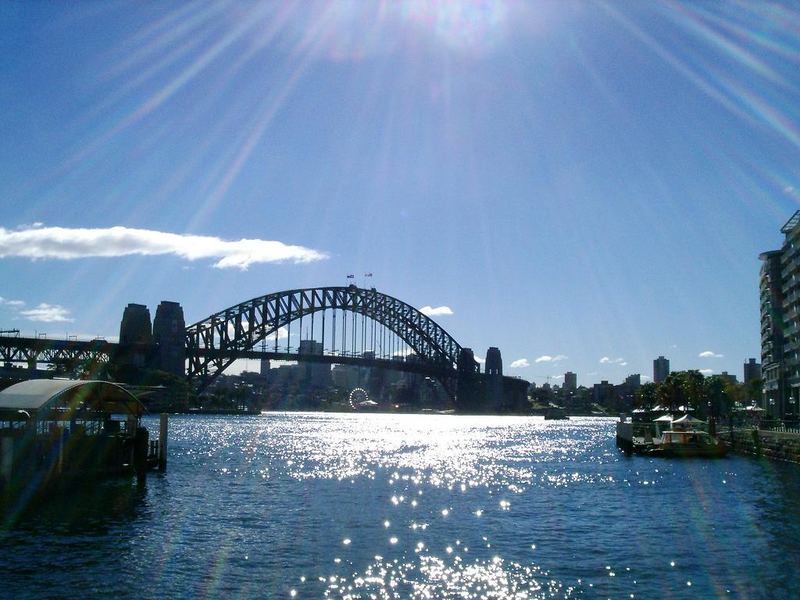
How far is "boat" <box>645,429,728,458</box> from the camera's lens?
227 feet

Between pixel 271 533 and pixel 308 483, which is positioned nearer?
pixel 271 533

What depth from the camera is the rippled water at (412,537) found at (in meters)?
22.9

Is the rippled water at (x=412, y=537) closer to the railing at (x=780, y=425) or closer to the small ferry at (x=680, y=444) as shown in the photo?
the small ferry at (x=680, y=444)

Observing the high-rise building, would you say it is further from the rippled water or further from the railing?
the rippled water

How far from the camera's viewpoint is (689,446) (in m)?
69.2

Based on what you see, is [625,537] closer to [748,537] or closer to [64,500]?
[748,537]

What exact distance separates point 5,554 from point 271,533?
8.86 metres

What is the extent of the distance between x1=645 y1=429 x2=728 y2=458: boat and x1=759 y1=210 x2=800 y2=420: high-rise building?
3297cm

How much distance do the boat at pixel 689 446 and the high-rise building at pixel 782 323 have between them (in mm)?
32971

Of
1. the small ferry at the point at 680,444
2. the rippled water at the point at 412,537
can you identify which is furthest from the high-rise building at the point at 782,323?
the rippled water at the point at 412,537

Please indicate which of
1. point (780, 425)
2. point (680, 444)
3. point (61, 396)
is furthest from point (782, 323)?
point (61, 396)

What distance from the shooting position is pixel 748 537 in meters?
30.7

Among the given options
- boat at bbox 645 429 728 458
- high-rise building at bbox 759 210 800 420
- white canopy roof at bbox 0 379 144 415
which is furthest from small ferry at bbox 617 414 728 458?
white canopy roof at bbox 0 379 144 415

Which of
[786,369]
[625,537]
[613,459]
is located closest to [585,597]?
[625,537]
